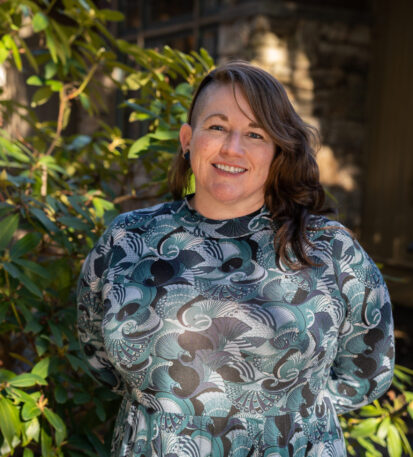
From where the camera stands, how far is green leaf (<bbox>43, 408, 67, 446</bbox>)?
6.12 ft

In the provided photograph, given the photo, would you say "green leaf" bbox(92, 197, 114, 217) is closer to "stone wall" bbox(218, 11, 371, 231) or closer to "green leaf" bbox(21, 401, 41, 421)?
"green leaf" bbox(21, 401, 41, 421)

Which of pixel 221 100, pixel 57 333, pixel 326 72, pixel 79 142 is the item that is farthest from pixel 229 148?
pixel 326 72

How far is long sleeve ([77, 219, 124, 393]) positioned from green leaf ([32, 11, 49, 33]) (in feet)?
2.56

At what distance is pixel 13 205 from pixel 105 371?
565 millimetres

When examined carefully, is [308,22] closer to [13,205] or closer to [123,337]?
[13,205]

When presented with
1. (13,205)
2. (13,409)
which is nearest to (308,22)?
(13,205)

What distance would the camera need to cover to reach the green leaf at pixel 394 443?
6.67ft

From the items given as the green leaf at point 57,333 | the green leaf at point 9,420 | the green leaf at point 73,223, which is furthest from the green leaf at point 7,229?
the green leaf at point 9,420

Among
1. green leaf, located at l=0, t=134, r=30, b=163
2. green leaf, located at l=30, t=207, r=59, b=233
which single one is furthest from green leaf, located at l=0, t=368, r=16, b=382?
green leaf, located at l=0, t=134, r=30, b=163

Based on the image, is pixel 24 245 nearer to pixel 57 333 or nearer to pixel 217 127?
pixel 57 333

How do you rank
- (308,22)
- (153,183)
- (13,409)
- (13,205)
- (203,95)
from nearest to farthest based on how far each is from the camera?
(203,95) → (13,409) → (13,205) → (153,183) → (308,22)

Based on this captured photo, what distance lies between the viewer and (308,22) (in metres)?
5.80

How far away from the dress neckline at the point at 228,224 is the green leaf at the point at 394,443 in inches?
33.7

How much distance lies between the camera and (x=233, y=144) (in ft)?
5.11
